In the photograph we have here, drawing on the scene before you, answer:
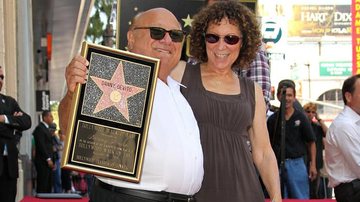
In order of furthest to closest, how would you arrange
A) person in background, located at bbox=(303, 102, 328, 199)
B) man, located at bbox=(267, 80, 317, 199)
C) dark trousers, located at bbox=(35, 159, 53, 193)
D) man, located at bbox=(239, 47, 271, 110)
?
1. dark trousers, located at bbox=(35, 159, 53, 193)
2. person in background, located at bbox=(303, 102, 328, 199)
3. man, located at bbox=(267, 80, 317, 199)
4. man, located at bbox=(239, 47, 271, 110)

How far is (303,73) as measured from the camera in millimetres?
49750

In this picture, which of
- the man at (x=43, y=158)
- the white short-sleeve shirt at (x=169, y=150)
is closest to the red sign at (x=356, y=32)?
the man at (x=43, y=158)

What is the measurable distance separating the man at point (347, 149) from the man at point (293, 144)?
1001 mm

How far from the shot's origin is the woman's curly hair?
381cm

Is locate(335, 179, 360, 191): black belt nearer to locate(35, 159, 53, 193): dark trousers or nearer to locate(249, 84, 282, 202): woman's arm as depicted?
locate(249, 84, 282, 202): woman's arm

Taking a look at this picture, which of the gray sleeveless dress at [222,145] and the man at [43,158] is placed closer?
the gray sleeveless dress at [222,145]

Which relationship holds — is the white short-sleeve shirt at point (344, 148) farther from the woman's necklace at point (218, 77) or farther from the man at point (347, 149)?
the woman's necklace at point (218, 77)

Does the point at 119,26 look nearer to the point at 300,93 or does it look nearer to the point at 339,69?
the point at 339,69

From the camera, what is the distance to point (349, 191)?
6.09 meters

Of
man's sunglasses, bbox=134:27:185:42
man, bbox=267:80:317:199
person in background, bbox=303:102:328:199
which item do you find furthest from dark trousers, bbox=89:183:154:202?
person in background, bbox=303:102:328:199

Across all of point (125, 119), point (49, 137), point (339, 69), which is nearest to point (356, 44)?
point (49, 137)


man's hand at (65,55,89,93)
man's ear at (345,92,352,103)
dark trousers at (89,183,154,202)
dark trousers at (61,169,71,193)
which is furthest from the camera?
dark trousers at (61,169,71,193)

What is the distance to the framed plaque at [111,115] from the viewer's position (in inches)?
112

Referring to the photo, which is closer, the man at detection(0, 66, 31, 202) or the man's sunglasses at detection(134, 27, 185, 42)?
the man's sunglasses at detection(134, 27, 185, 42)
